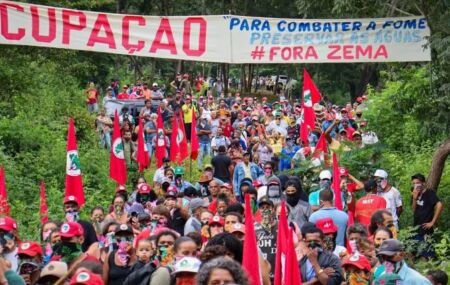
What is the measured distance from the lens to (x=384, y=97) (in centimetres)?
2416

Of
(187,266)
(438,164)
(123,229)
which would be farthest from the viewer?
(438,164)

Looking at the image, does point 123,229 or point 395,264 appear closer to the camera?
point 395,264

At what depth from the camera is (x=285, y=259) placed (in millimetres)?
9398

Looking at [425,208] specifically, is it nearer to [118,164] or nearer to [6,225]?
[118,164]

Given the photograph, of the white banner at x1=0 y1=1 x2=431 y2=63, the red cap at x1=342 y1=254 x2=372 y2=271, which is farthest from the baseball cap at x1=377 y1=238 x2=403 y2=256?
the white banner at x1=0 y1=1 x2=431 y2=63

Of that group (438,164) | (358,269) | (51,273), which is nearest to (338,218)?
(358,269)

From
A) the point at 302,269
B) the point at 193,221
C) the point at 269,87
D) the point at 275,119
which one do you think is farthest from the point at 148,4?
the point at 302,269

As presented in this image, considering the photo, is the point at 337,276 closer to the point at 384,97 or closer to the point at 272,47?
the point at 272,47

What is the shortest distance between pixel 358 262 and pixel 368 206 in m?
5.15

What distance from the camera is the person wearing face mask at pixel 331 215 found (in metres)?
11.9

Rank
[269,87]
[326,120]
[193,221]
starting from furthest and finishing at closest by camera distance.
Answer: [269,87] < [326,120] < [193,221]

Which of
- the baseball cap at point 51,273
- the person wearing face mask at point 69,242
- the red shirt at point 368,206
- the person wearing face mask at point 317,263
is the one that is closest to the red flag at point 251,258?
the person wearing face mask at point 317,263

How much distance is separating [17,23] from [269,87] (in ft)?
166

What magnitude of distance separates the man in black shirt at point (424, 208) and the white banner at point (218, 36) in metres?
1.98
